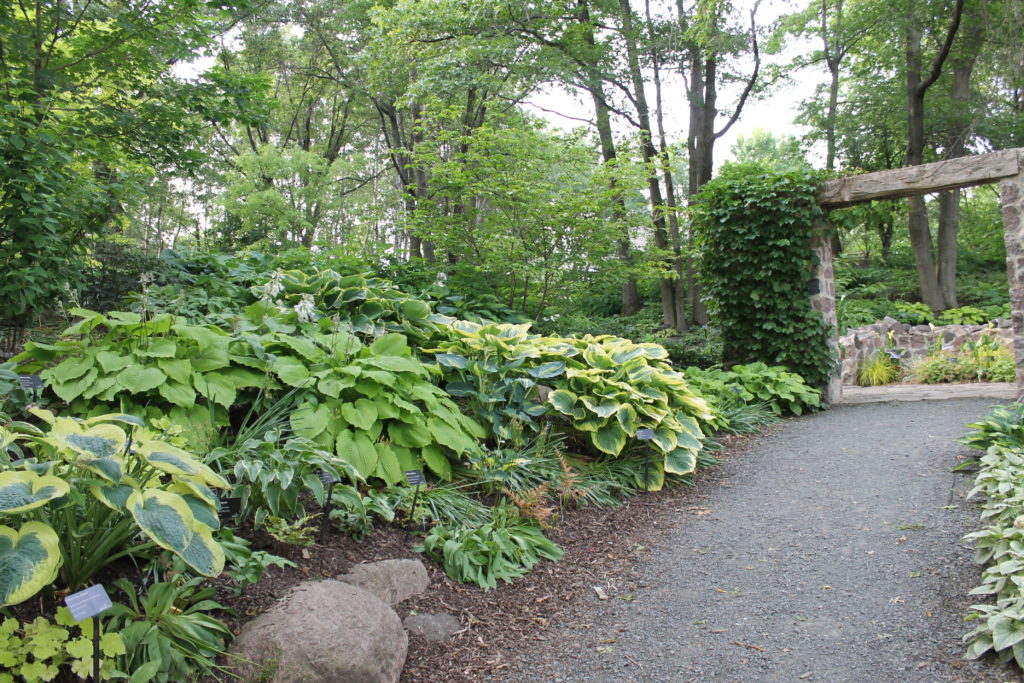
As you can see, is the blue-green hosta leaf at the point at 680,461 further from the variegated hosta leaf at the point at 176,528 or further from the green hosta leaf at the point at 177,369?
the variegated hosta leaf at the point at 176,528

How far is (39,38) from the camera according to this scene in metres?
5.54

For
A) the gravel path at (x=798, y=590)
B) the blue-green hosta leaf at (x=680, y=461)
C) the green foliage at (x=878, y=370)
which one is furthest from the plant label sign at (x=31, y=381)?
the green foliage at (x=878, y=370)

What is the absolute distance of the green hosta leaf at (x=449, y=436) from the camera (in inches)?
131

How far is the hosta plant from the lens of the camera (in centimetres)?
152

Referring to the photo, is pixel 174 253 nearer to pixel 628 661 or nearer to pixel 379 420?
pixel 379 420

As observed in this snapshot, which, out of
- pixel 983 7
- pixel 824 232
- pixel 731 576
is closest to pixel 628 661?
pixel 731 576

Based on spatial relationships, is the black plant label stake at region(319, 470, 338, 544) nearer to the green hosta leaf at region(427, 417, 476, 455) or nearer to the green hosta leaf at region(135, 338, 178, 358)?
the green hosta leaf at region(427, 417, 476, 455)

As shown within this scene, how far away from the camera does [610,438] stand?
13.4 feet

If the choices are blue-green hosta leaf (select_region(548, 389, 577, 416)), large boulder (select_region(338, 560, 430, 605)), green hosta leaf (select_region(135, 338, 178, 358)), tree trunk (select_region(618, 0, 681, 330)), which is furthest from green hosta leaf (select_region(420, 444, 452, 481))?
tree trunk (select_region(618, 0, 681, 330))

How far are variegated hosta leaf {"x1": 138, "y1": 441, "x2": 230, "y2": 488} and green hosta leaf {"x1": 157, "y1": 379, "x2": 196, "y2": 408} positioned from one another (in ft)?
3.39

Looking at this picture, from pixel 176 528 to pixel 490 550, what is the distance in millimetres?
1609

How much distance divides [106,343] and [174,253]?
9.59 feet

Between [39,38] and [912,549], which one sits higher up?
[39,38]

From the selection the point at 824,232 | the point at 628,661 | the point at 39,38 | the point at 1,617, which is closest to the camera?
the point at 1,617
